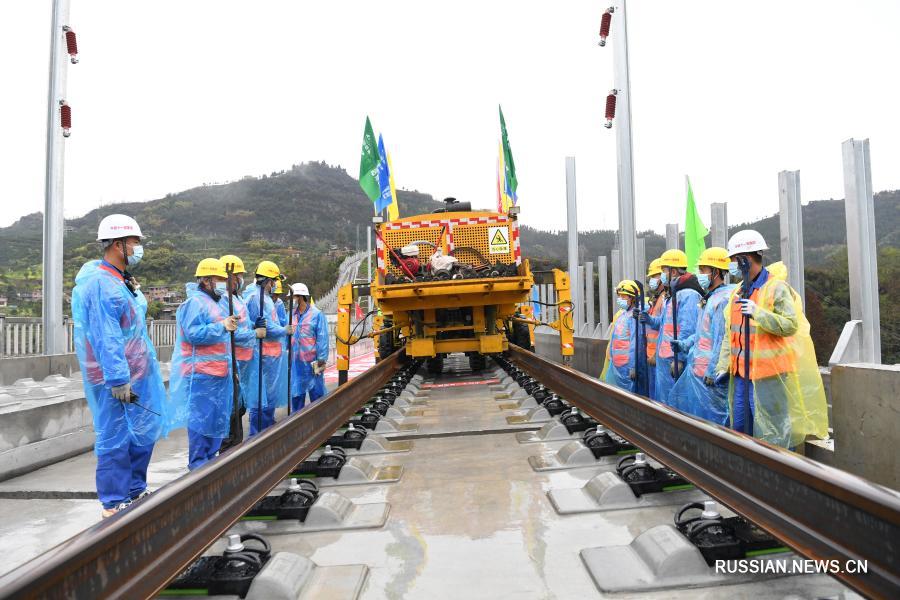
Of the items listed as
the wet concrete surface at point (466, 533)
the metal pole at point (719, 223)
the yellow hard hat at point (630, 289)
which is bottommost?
the wet concrete surface at point (466, 533)

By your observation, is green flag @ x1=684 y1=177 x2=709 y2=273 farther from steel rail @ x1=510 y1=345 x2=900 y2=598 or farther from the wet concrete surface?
steel rail @ x1=510 y1=345 x2=900 y2=598

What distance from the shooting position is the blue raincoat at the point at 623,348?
7.96 m

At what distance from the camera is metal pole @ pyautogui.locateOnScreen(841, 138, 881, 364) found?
16.0 ft

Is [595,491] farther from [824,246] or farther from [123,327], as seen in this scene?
[824,246]

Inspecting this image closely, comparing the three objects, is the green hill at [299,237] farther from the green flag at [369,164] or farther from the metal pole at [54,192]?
the green flag at [369,164]

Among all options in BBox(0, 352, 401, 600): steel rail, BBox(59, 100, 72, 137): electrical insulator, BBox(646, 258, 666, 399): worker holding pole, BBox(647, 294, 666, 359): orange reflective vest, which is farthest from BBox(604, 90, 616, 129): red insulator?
BBox(59, 100, 72, 137): electrical insulator

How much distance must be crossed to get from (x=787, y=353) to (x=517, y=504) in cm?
227

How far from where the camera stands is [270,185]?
518ft

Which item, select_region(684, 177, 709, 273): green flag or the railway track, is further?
select_region(684, 177, 709, 273): green flag

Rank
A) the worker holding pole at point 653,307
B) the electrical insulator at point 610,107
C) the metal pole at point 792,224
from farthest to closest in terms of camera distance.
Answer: the electrical insulator at point 610,107, the worker holding pole at point 653,307, the metal pole at point 792,224

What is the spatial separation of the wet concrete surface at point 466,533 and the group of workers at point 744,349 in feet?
4.55

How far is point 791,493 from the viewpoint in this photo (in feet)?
8.46

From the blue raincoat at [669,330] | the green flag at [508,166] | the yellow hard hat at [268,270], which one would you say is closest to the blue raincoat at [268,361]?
the yellow hard hat at [268,270]

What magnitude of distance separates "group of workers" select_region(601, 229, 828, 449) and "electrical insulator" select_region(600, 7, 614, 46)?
4.67 meters
